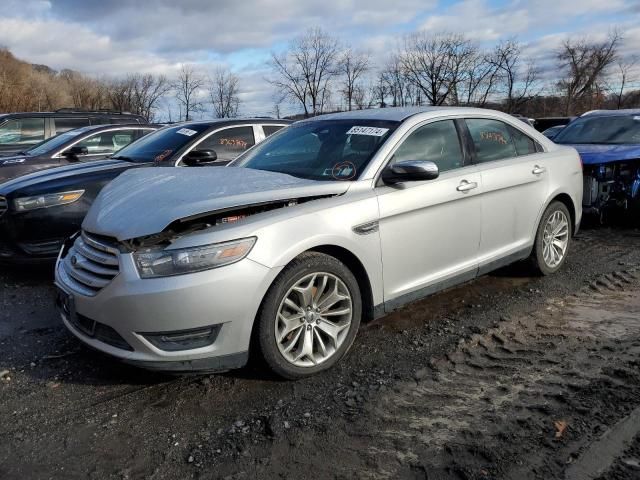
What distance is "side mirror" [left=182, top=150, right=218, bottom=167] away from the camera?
19.1ft

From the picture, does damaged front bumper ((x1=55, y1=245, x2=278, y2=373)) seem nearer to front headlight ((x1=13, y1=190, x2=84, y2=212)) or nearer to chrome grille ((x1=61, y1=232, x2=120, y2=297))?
chrome grille ((x1=61, y1=232, x2=120, y2=297))

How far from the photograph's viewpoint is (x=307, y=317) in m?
3.27

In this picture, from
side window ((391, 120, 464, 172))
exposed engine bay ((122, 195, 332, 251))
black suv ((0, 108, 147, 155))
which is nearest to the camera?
exposed engine bay ((122, 195, 332, 251))

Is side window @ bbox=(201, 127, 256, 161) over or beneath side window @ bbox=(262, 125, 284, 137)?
beneath

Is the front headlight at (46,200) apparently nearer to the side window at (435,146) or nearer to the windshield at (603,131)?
the side window at (435,146)

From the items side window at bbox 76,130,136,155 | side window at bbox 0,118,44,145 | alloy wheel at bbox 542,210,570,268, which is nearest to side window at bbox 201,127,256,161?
side window at bbox 76,130,136,155

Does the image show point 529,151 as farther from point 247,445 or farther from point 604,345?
point 247,445

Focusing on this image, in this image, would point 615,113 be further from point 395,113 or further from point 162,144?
point 162,144

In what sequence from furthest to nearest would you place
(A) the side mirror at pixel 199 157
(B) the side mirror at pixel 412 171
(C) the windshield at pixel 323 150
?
(A) the side mirror at pixel 199 157 < (C) the windshield at pixel 323 150 < (B) the side mirror at pixel 412 171

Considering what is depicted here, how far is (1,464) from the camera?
258 cm

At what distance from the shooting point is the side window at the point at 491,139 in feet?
14.7

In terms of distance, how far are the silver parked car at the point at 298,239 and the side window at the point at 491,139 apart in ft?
0.04

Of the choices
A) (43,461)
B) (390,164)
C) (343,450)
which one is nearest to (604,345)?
(390,164)

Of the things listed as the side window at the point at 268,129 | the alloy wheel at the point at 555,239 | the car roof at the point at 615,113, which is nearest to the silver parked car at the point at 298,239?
the alloy wheel at the point at 555,239
